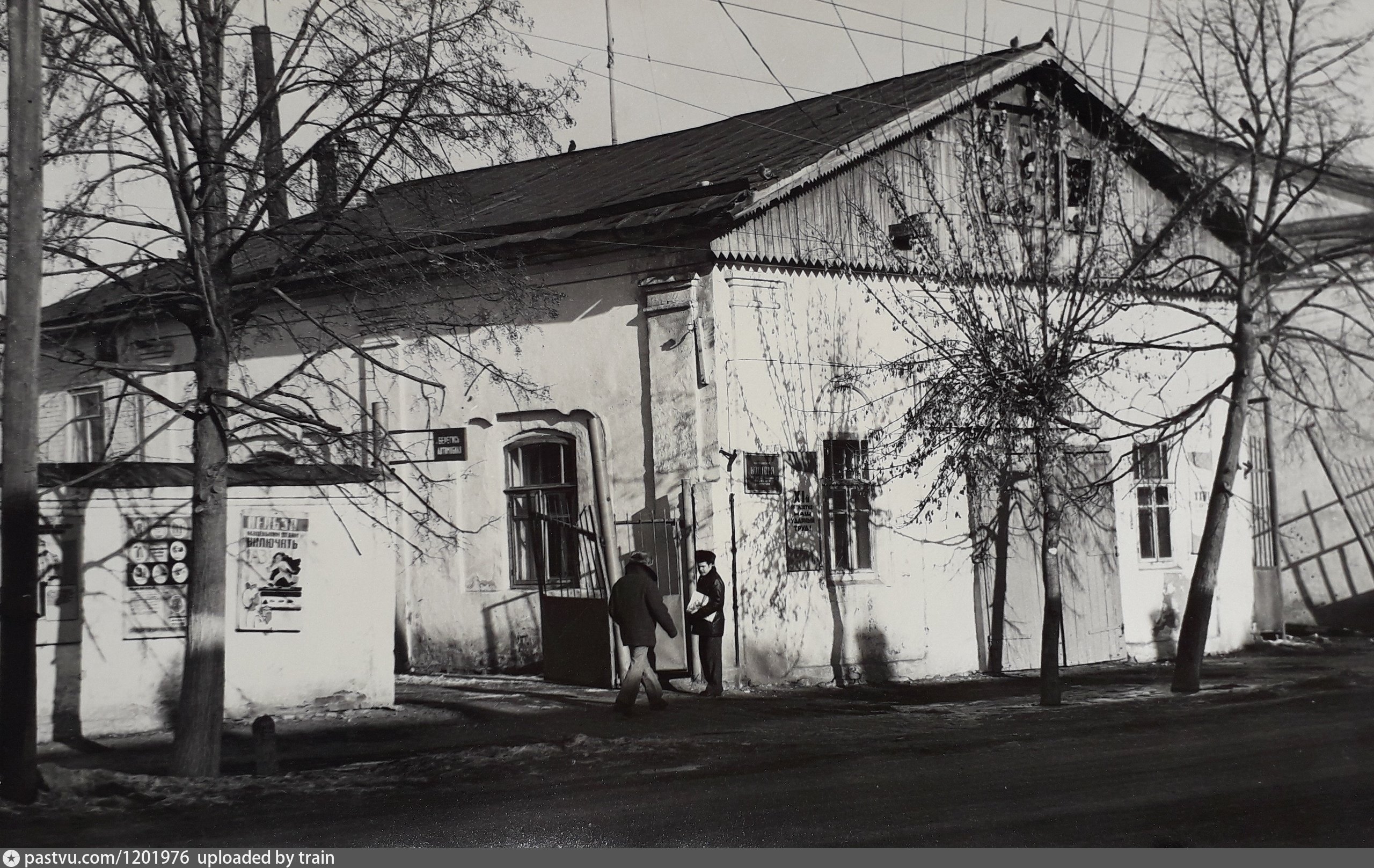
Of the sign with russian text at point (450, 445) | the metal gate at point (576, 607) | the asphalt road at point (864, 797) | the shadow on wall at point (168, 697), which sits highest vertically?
the sign with russian text at point (450, 445)

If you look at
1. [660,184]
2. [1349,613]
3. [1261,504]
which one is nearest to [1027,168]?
[660,184]

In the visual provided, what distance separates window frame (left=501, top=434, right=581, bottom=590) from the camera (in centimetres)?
1692

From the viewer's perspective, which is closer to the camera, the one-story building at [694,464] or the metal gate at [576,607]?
the one-story building at [694,464]

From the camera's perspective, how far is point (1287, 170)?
15.0 metres

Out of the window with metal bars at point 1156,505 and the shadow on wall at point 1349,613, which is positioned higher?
the window with metal bars at point 1156,505

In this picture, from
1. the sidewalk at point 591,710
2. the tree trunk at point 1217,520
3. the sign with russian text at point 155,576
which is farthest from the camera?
the tree trunk at point 1217,520

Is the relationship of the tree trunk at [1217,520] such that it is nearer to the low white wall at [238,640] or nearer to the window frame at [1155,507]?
the window frame at [1155,507]

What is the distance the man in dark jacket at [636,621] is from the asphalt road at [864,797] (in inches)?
54.7

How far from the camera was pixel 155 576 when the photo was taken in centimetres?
1310

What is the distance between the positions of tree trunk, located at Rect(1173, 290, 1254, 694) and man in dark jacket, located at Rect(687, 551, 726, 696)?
537cm

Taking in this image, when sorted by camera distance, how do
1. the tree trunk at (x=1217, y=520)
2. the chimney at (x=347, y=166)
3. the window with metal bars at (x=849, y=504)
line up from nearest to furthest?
1. the chimney at (x=347, y=166)
2. the tree trunk at (x=1217, y=520)
3. the window with metal bars at (x=849, y=504)

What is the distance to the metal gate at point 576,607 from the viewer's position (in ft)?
52.1

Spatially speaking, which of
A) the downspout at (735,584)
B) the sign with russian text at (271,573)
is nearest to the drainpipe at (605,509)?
the downspout at (735,584)

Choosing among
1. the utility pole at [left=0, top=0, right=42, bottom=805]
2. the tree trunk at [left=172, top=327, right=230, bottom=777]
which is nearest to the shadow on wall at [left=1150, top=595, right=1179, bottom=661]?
the tree trunk at [left=172, top=327, right=230, bottom=777]
